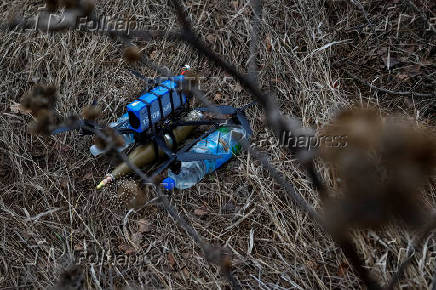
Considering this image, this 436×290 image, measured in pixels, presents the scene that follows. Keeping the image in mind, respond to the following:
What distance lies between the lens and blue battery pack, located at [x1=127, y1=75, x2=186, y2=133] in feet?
8.24

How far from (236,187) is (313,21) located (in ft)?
5.38

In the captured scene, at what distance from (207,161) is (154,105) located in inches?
19.4

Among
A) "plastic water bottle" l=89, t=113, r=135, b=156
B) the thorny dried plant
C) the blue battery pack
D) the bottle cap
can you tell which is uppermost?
the thorny dried plant

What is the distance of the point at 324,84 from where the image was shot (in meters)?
2.95

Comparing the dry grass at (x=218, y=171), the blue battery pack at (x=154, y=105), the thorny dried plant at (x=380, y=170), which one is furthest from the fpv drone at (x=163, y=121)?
the thorny dried plant at (x=380, y=170)

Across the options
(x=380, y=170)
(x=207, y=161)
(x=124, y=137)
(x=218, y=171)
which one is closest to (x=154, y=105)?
(x=124, y=137)

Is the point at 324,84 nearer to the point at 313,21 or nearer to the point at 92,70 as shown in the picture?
the point at 313,21

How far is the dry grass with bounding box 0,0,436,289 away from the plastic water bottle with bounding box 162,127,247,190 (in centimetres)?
8

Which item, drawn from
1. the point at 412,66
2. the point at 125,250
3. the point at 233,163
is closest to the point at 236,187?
the point at 233,163

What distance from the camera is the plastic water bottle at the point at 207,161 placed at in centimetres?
262

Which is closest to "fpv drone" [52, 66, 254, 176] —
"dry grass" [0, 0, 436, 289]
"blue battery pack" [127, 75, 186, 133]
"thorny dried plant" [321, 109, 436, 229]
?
"blue battery pack" [127, 75, 186, 133]

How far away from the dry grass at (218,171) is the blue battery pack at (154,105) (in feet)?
1.47

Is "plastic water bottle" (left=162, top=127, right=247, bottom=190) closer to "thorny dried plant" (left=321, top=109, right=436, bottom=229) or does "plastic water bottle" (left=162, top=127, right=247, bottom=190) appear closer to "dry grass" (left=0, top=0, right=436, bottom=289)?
"dry grass" (left=0, top=0, right=436, bottom=289)

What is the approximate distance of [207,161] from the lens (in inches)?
104
